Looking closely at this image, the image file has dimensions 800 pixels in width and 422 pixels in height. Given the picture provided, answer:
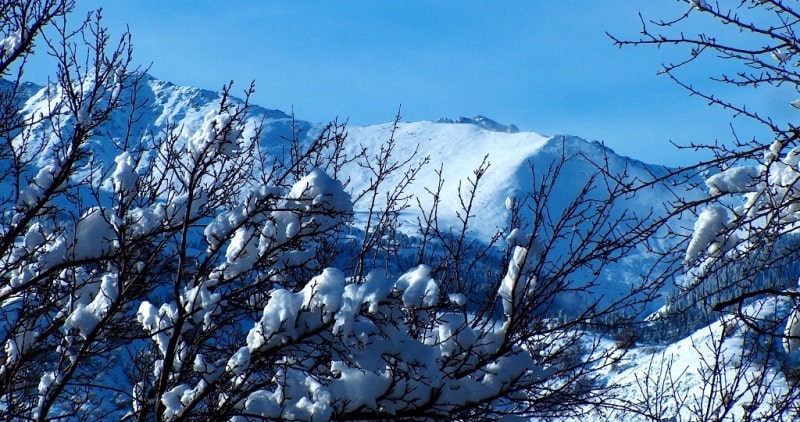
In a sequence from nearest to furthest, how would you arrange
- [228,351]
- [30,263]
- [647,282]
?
1. [647,282]
2. [228,351]
3. [30,263]

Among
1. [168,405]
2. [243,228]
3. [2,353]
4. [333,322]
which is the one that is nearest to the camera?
[333,322]

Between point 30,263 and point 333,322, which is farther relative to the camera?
point 30,263

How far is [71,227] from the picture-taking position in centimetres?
527

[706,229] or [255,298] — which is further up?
[255,298]

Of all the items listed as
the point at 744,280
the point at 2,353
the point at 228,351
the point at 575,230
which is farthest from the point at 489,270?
the point at 2,353

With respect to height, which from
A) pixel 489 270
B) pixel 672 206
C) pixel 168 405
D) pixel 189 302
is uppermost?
pixel 489 270

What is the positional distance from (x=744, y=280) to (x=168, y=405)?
9.95 ft

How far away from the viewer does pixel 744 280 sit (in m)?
3.88

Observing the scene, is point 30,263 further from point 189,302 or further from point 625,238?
point 625,238

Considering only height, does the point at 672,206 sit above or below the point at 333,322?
above

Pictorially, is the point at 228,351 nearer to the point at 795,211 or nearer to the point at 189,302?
the point at 189,302

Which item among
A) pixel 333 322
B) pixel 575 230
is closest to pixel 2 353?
pixel 333 322

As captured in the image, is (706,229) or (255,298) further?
(255,298)

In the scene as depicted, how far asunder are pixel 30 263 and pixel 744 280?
4.81 m
